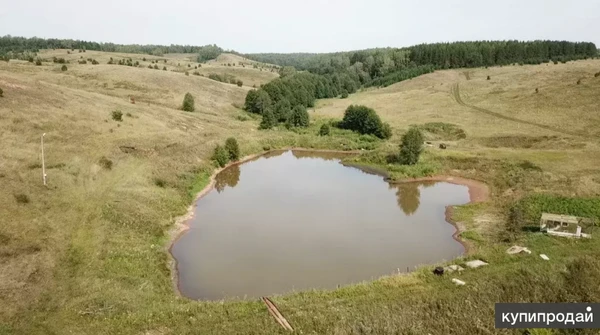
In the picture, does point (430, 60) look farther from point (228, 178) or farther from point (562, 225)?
point (562, 225)

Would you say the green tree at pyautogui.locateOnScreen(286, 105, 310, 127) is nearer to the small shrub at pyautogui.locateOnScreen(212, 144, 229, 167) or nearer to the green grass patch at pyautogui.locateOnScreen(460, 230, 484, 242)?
the small shrub at pyautogui.locateOnScreen(212, 144, 229, 167)

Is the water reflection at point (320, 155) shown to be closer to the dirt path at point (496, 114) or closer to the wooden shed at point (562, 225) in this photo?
the dirt path at point (496, 114)

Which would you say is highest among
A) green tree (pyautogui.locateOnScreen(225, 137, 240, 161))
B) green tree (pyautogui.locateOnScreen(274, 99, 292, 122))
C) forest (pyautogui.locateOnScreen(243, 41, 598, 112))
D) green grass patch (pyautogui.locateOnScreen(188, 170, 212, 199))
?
forest (pyautogui.locateOnScreen(243, 41, 598, 112))

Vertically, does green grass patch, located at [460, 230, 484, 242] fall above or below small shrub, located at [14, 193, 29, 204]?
below

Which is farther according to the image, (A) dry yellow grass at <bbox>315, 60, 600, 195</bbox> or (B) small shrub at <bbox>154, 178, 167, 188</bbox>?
(A) dry yellow grass at <bbox>315, 60, 600, 195</bbox>

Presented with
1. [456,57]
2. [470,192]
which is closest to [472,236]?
[470,192]

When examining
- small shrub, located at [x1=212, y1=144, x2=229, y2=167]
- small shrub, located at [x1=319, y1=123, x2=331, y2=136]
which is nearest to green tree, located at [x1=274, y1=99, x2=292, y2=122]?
small shrub, located at [x1=319, y1=123, x2=331, y2=136]
